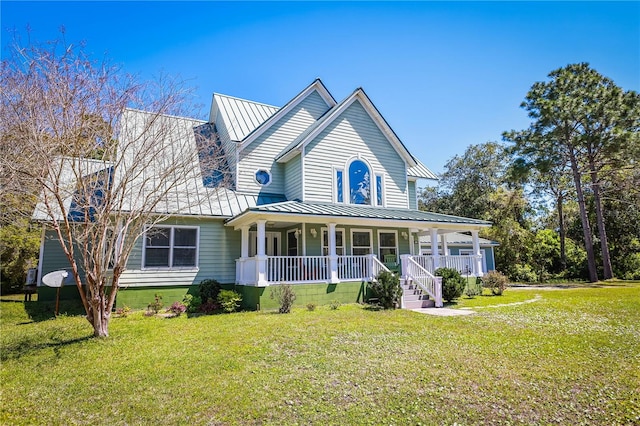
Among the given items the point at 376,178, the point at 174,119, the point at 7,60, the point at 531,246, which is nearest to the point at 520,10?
the point at 376,178

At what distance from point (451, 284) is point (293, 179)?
7.92 m

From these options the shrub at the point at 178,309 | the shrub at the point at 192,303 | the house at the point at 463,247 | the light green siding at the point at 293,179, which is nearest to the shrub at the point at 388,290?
the light green siding at the point at 293,179

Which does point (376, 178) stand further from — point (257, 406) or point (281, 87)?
point (257, 406)

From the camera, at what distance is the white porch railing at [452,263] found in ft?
47.8

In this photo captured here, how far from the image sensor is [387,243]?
658 inches

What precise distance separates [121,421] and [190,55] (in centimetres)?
999

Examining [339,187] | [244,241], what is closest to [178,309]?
[244,241]

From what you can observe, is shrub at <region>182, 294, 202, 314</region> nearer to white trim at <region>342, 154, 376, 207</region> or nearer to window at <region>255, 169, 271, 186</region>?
window at <region>255, 169, 271, 186</region>

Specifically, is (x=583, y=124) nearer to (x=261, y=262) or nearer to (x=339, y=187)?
(x=339, y=187)

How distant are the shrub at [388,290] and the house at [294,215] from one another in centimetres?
160

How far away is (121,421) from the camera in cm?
416

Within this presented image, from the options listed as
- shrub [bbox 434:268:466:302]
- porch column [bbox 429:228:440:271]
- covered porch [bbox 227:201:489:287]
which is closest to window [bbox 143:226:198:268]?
covered porch [bbox 227:201:489:287]

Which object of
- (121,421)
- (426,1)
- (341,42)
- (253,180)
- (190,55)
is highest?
(426,1)

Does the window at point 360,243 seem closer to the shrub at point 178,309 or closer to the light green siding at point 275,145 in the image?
the light green siding at point 275,145
